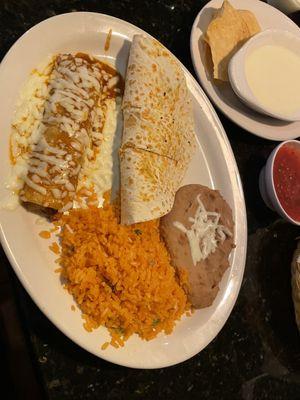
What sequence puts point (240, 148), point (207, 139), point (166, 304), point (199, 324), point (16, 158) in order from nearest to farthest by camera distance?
1. point (16, 158)
2. point (166, 304)
3. point (199, 324)
4. point (207, 139)
5. point (240, 148)

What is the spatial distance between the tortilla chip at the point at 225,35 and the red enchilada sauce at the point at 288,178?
496 mm

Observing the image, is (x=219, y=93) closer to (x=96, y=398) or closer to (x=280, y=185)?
(x=280, y=185)

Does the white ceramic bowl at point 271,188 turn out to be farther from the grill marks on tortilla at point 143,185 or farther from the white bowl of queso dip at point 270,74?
the grill marks on tortilla at point 143,185

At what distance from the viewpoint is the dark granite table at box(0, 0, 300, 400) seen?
1601 millimetres

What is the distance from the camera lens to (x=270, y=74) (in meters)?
2.31

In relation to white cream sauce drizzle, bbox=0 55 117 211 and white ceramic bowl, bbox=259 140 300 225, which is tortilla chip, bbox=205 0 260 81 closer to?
white ceramic bowl, bbox=259 140 300 225

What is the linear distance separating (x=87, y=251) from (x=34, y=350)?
41cm

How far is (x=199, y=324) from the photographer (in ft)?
6.01

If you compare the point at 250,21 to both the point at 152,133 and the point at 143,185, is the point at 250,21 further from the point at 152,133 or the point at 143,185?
the point at 143,185

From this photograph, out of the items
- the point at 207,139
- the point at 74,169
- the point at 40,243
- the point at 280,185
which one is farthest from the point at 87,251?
the point at 280,185

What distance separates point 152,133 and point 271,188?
29.4 inches

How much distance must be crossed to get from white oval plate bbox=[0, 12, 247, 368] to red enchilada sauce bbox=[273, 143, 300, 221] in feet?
0.67

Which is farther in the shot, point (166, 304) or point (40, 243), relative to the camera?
point (166, 304)

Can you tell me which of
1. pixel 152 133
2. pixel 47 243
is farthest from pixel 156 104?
Answer: pixel 47 243
